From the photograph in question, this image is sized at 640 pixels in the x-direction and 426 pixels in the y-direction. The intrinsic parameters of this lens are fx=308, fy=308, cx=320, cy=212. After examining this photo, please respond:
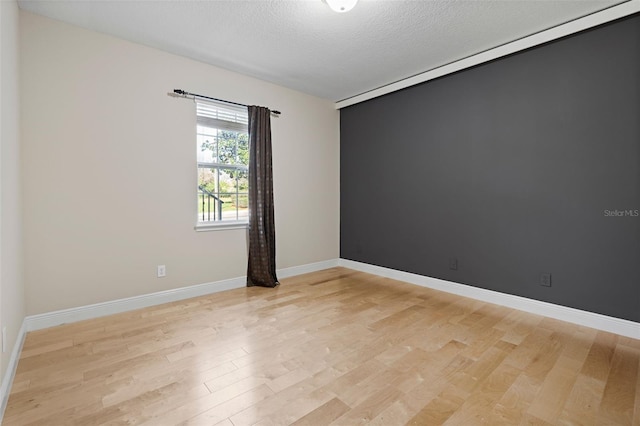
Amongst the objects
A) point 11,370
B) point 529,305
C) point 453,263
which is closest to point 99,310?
point 11,370

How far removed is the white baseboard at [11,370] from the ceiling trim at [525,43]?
4490mm

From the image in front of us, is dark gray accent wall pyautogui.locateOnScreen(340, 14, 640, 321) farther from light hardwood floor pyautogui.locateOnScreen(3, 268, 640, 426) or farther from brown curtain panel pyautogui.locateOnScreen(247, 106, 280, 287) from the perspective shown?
brown curtain panel pyautogui.locateOnScreen(247, 106, 280, 287)

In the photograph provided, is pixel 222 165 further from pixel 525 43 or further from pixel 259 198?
pixel 525 43

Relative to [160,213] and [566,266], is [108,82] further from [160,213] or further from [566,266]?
[566,266]

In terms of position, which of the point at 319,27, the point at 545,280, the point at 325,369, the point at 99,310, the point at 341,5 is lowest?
the point at 325,369

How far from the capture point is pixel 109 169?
9.63ft

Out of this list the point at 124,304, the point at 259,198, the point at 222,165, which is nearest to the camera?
the point at 124,304

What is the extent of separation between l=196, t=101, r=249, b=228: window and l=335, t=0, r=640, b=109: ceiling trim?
204 cm

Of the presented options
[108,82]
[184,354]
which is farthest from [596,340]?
[108,82]

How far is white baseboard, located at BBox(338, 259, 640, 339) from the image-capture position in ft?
8.35

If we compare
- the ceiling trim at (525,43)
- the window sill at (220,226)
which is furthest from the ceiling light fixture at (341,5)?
the window sill at (220,226)

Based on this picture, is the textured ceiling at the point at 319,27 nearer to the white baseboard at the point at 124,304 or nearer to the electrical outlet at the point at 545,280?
the electrical outlet at the point at 545,280

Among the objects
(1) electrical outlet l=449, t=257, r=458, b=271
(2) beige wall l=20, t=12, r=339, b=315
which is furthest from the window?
(1) electrical outlet l=449, t=257, r=458, b=271

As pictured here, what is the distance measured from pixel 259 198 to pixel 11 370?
2.58 metres
